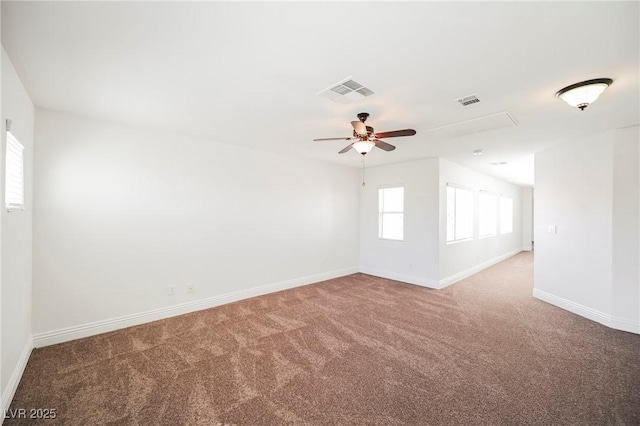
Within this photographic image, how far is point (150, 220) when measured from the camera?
355 cm

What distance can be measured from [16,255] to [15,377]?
37.9 inches

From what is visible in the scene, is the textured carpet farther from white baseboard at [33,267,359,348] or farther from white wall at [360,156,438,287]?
white wall at [360,156,438,287]

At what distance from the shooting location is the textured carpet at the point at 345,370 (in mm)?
1943

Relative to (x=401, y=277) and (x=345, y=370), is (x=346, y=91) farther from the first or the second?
(x=401, y=277)

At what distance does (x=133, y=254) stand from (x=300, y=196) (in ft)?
9.19

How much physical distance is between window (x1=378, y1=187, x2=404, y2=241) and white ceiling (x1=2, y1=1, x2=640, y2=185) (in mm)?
2722

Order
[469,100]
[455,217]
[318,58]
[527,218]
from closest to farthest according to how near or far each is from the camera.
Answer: [318,58] → [469,100] → [455,217] → [527,218]

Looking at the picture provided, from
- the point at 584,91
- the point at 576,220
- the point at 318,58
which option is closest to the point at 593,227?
the point at 576,220

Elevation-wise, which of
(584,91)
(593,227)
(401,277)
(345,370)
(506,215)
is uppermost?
(584,91)

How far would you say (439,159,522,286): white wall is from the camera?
5.21 meters

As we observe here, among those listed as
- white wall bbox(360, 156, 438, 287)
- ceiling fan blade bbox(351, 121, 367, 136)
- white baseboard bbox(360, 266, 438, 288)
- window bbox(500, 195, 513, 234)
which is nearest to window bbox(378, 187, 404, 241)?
white wall bbox(360, 156, 438, 287)

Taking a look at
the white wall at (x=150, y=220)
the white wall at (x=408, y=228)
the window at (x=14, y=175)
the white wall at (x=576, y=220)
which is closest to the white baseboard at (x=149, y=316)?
→ the white wall at (x=150, y=220)

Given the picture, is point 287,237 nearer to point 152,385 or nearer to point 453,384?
point 152,385

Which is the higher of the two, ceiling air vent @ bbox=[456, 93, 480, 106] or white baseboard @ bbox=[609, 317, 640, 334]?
ceiling air vent @ bbox=[456, 93, 480, 106]
